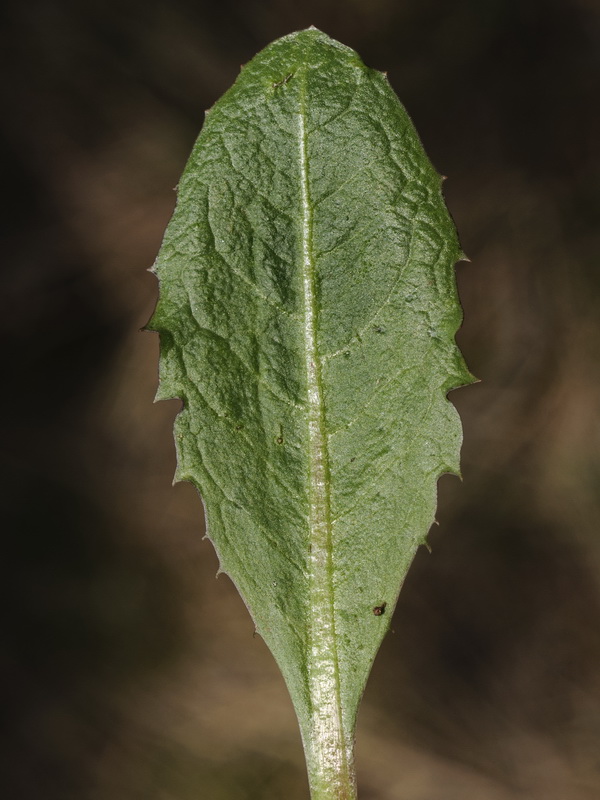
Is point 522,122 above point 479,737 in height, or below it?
above

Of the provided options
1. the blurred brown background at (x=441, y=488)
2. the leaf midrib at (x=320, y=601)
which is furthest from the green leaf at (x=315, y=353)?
the blurred brown background at (x=441, y=488)

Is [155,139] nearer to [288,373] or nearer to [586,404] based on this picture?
[288,373]

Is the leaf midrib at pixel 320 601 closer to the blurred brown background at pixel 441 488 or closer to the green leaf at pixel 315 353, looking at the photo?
the green leaf at pixel 315 353

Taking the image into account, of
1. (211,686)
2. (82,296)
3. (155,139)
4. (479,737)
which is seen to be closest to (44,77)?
(155,139)

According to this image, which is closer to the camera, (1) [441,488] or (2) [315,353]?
(2) [315,353]

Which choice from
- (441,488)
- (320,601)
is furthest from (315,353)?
(441,488)

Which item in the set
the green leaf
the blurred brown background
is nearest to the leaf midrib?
the green leaf

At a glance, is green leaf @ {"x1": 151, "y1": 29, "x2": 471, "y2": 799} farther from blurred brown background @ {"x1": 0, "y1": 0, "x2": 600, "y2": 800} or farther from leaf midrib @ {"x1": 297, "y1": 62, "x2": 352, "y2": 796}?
blurred brown background @ {"x1": 0, "y1": 0, "x2": 600, "y2": 800}

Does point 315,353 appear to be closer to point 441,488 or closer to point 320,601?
point 320,601
